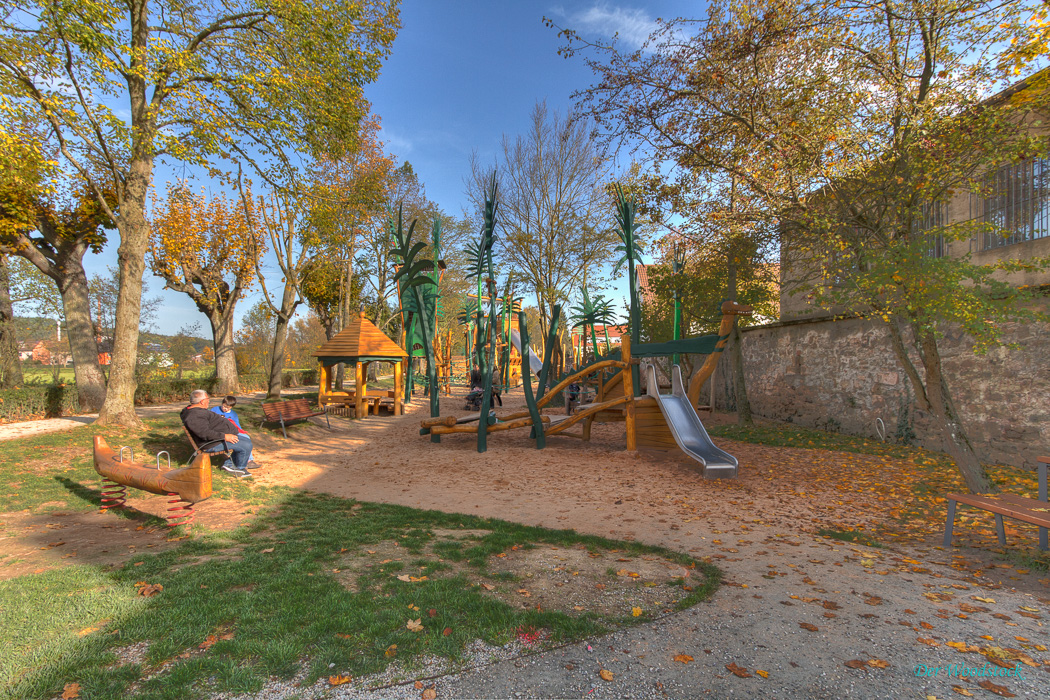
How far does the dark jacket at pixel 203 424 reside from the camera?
5.85 m

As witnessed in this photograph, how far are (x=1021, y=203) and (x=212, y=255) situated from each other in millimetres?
20375

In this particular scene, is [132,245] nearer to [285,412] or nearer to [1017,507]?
[285,412]

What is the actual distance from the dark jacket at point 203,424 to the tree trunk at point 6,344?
8.90 meters

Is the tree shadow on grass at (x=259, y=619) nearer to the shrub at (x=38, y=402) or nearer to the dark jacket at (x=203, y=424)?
the dark jacket at (x=203, y=424)

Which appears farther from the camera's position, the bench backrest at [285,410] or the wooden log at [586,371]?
the bench backrest at [285,410]

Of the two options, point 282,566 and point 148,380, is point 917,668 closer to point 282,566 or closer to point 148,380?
point 282,566

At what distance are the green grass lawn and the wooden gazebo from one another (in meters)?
9.63

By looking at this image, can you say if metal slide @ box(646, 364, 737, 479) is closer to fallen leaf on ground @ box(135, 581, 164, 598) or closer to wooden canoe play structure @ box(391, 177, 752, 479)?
wooden canoe play structure @ box(391, 177, 752, 479)

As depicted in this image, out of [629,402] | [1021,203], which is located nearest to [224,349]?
[629,402]

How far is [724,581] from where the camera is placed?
3.27 m

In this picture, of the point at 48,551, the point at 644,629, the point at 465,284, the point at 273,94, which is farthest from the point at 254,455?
the point at 465,284

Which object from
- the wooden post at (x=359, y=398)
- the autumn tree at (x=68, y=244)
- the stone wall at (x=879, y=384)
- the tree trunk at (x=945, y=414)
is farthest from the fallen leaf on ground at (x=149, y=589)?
Result: the wooden post at (x=359, y=398)

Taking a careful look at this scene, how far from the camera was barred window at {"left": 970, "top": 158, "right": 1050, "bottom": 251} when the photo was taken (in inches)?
273

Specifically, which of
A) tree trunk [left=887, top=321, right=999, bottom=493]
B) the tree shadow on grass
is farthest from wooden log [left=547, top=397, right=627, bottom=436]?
the tree shadow on grass
